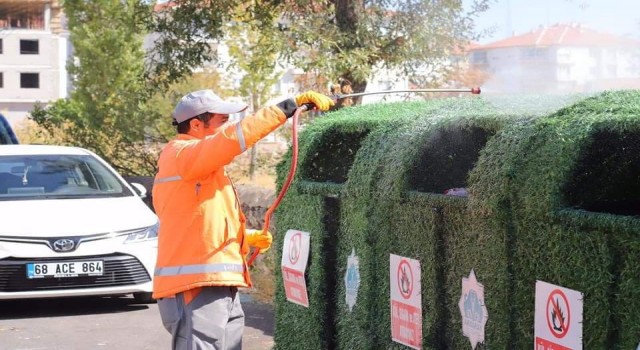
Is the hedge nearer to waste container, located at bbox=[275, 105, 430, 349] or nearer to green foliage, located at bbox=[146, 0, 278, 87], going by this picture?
waste container, located at bbox=[275, 105, 430, 349]

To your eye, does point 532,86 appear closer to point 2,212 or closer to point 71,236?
point 71,236

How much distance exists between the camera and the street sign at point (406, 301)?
235 inches

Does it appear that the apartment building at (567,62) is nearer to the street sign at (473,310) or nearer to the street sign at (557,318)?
the street sign at (473,310)

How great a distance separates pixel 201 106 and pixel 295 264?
178cm

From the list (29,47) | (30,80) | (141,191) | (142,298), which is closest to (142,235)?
(142,298)

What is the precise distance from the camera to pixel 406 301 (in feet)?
20.0

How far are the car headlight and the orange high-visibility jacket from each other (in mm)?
4538

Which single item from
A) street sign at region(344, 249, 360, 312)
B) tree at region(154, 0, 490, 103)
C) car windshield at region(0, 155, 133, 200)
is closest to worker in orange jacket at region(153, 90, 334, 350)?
street sign at region(344, 249, 360, 312)

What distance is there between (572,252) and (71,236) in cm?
605

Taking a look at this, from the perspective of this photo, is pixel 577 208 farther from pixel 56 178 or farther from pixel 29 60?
pixel 29 60

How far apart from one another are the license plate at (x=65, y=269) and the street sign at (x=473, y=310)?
4.96 metres

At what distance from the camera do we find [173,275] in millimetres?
5594

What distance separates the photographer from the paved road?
28.7ft

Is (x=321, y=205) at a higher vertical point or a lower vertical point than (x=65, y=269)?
higher
